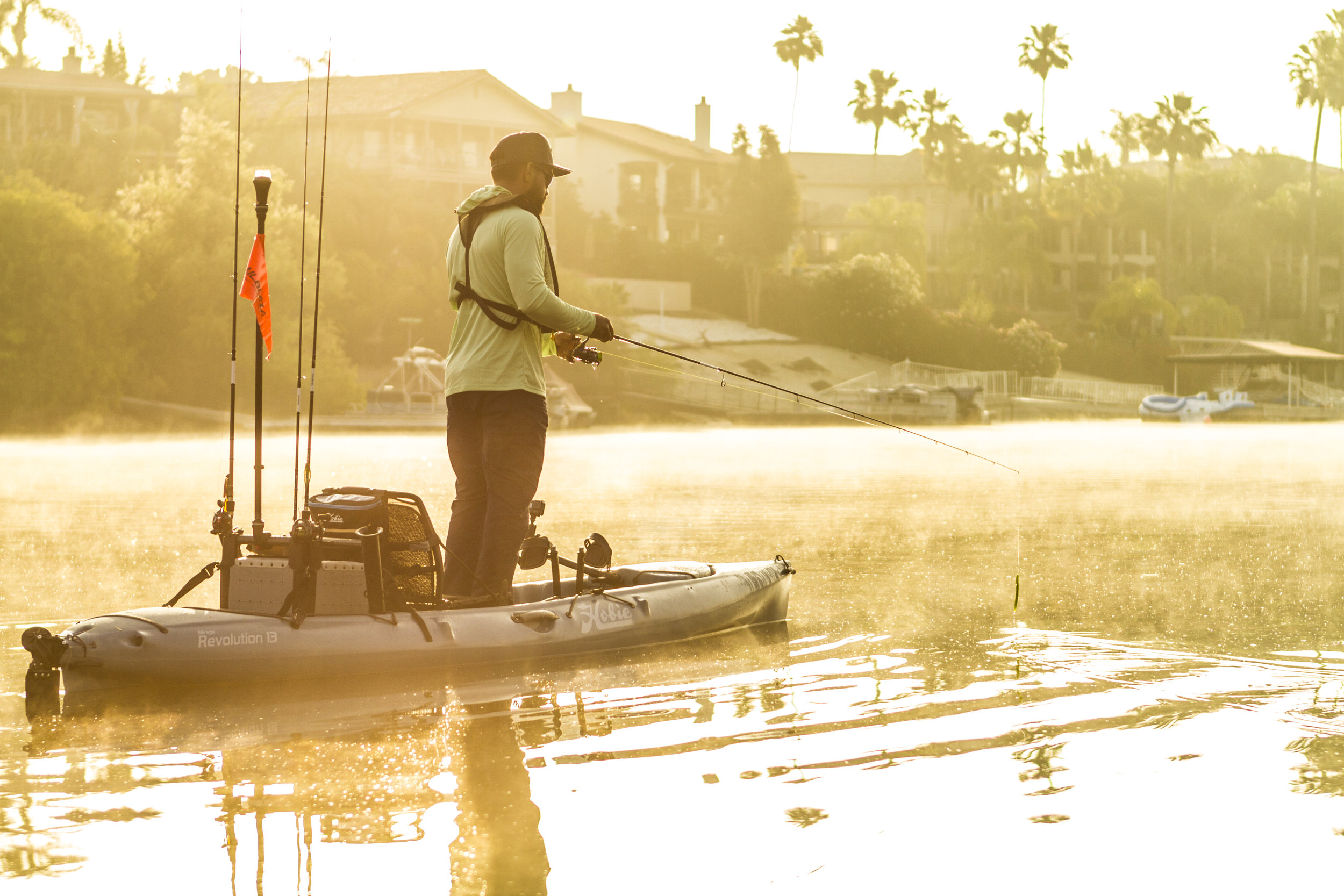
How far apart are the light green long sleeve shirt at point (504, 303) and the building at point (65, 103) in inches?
2081

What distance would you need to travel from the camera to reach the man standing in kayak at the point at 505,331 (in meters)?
7.01

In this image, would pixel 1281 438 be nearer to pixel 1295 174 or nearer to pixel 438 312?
pixel 438 312

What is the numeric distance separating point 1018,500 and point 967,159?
60138 millimetres

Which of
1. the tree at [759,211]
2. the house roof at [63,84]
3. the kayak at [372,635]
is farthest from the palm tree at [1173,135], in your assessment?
the kayak at [372,635]

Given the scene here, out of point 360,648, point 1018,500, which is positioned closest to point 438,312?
point 1018,500

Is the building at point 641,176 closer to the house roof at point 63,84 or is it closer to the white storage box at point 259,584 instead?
the house roof at point 63,84

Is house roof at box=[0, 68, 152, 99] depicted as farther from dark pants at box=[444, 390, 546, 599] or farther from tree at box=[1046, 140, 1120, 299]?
dark pants at box=[444, 390, 546, 599]

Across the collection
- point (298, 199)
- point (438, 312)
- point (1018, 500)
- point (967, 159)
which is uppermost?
point (967, 159)

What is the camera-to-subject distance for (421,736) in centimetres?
581

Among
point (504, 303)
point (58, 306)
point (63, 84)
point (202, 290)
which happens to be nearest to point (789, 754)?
point (504, 303)

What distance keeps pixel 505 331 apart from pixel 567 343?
345 mm

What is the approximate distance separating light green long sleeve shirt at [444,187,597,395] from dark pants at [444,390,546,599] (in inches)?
3.7

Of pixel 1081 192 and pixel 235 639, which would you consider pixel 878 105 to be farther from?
pixel 235 639

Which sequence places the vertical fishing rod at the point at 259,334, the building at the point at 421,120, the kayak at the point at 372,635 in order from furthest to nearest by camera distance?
the building at the point at 421,120 < the vertical fishing rod at the point at 259,334 < the kayak at the point at 372,635
